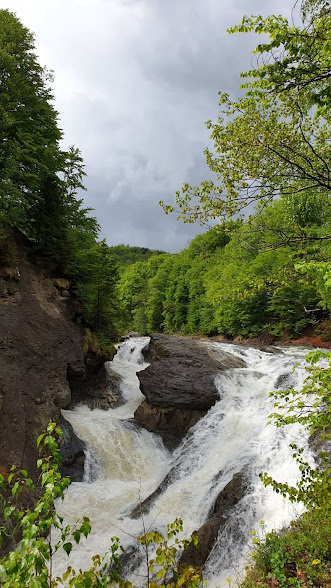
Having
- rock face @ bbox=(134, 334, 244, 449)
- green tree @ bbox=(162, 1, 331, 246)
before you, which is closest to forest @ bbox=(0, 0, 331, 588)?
green tree @ bbox=(162, 1, 331, 246)

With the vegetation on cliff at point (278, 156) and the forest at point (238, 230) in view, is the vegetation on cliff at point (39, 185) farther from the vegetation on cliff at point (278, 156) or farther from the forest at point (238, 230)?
the vegetation on cliff at point (278, 156)

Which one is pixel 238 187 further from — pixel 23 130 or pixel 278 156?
pixel 23 130

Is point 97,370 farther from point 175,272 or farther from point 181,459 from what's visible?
point 175,272

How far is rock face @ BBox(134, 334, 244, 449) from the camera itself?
567 inches

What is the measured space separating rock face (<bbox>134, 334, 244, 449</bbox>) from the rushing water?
0.43m

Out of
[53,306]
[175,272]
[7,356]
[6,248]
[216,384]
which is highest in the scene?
[175,272]

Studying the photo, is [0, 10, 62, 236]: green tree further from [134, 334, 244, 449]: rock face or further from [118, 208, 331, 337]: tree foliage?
[134, 334, 244, 449]: rock face

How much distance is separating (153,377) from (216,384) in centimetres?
302

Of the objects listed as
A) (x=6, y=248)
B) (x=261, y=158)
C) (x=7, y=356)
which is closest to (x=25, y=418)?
(x=7, y=356)

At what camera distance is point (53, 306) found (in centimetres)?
1468

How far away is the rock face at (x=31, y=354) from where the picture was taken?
9867mm

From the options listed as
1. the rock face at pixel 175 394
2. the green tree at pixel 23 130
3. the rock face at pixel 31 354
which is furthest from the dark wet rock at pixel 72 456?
the green tree at pixel 23 130

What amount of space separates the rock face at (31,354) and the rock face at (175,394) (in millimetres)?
3431

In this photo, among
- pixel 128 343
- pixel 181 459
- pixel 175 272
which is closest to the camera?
pixel 181 459
